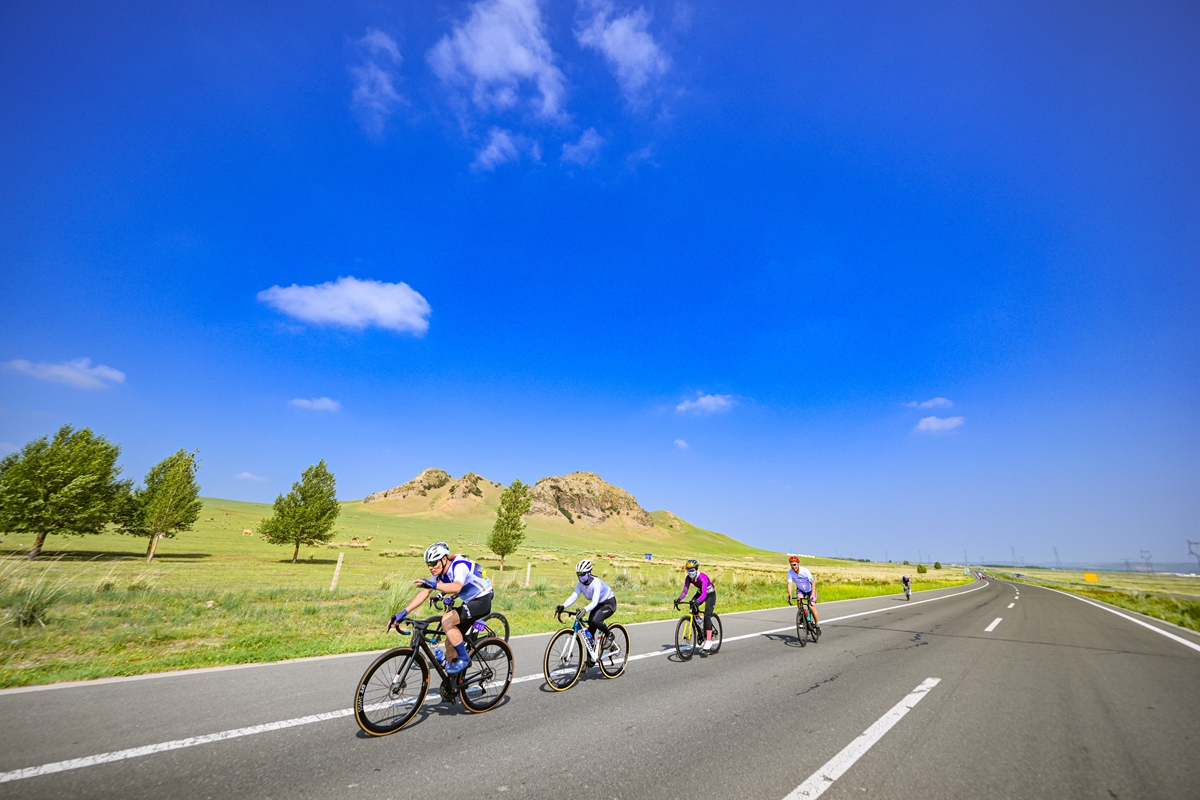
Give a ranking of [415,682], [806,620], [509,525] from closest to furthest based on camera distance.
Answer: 1. [415,682]
2. [806,620]
3. [509,525]

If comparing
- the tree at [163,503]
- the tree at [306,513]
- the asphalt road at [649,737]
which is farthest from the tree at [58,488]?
the asphalt road at [649,737]

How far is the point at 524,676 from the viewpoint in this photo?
7629mm

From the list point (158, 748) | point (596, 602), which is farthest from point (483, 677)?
point (158, 748)

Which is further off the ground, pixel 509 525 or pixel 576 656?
pixel 509 525

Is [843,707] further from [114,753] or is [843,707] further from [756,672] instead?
[114,753]

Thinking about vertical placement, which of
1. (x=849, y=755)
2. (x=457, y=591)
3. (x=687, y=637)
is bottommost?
(x=849, y=755)

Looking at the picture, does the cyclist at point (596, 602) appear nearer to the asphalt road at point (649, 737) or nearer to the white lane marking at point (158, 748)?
the asphalt road at point (649, 737)

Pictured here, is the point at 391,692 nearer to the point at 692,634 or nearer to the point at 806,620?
the point at 692,634

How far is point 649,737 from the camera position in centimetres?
522

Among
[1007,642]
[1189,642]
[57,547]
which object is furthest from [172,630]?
[57,547]

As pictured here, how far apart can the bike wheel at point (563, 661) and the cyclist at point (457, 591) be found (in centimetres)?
141

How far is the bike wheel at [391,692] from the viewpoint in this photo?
514cm

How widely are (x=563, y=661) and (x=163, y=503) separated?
4292 cm

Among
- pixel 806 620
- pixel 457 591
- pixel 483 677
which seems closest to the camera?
pixel 457 591
